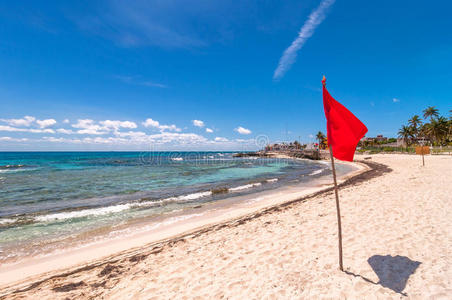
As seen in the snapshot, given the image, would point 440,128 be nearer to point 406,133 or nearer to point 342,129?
point 406,133

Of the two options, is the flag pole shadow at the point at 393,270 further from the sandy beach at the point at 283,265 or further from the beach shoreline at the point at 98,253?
the beach shoreline at the point at 98,253

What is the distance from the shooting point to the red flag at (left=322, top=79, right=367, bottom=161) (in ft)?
11.2

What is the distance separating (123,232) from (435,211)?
494 inches

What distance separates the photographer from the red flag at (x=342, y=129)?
3.41m

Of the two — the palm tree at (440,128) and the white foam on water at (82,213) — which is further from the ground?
the palm tree at (440,128)

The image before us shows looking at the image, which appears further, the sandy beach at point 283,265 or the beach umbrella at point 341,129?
the sandy beach at point 283,265

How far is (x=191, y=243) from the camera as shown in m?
6.51

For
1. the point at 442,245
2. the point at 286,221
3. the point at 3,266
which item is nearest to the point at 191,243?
the point at 286,221

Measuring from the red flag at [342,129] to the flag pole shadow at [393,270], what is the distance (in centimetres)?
252

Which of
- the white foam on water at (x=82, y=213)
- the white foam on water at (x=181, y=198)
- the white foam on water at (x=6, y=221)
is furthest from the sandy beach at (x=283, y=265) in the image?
the white foam on water at (x=6, y=221)

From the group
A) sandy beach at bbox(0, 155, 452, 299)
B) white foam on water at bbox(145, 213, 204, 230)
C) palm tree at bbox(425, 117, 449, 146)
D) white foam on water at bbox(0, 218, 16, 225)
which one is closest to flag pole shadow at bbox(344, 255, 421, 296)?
sandy beach at bbox(0, 155, 452, 299)

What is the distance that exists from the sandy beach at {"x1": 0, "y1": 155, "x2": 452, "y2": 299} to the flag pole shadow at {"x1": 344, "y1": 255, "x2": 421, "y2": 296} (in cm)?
A: 2

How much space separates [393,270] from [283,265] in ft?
7.23

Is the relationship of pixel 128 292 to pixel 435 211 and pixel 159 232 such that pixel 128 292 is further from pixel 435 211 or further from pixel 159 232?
pixel 435 211
